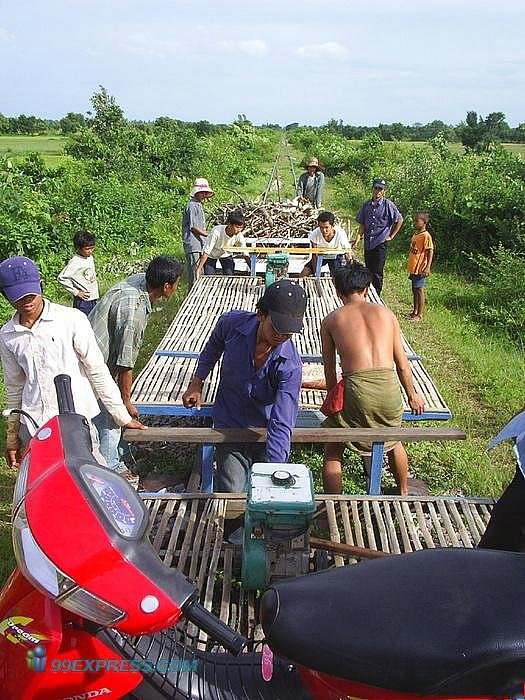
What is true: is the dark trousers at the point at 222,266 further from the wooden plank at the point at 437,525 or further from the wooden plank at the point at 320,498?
the wooden plank at the point at 437,525

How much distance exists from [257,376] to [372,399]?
859mm

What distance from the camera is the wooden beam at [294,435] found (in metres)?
3.24

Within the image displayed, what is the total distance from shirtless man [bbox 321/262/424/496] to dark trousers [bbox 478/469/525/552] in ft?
4.05

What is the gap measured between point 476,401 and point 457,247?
6.82 m

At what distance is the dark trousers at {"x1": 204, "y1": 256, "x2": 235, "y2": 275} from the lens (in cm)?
874

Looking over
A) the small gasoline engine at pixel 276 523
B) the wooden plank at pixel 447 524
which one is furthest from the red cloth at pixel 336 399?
the small gasoline engine at pixel 276 523

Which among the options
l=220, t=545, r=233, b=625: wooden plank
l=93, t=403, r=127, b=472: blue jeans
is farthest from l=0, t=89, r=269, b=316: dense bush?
l=220, t=545, r=233, b=625: wooden plank

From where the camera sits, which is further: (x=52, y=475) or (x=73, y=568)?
(x=52, y=475)

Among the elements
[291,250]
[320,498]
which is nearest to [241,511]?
[320,498]

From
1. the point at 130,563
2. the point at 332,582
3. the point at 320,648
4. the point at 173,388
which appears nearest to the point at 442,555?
the point at 332,582

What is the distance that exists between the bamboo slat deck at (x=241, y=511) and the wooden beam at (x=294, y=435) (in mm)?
330

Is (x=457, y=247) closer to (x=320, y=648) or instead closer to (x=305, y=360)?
(x=305, y=360)

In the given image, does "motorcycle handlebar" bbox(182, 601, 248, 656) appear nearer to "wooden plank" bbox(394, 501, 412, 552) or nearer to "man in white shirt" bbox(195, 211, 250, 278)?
"wooden plank" bbox(394, 501, 412, 552)

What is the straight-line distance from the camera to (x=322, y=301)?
A: 7.21 meters
